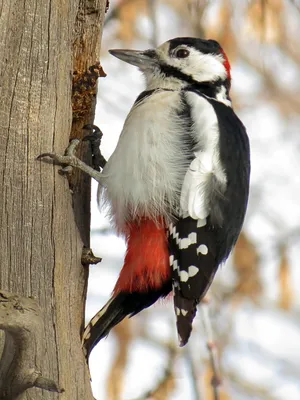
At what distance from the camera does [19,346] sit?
2295mm

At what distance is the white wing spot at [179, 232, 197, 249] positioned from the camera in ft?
10.0

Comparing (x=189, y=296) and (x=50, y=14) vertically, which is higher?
(x=50, y=14)

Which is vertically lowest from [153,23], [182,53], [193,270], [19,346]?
[19,346]

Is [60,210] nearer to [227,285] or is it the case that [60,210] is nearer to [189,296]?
[189,296]

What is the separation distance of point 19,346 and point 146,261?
92 centimetres

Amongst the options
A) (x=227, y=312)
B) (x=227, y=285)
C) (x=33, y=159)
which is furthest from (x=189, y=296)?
(x=227, y=285)

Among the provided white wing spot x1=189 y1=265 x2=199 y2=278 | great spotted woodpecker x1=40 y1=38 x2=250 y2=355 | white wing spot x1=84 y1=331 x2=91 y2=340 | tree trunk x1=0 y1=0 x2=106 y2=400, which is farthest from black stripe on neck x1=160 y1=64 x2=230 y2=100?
white wing spot x1=84 y1=331 x2=91 y2=340

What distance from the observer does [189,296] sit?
304 centimetres

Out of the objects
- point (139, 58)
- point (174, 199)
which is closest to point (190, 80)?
point (139, 58)

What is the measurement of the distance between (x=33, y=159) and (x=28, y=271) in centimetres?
40

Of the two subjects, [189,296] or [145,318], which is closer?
[189,296]

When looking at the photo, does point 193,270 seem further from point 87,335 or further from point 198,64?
point 198,64

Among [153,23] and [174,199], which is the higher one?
[153,23]

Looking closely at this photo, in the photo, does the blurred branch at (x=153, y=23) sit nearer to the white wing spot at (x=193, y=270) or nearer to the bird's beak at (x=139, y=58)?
the bird's beak at (x=139, y=58)
